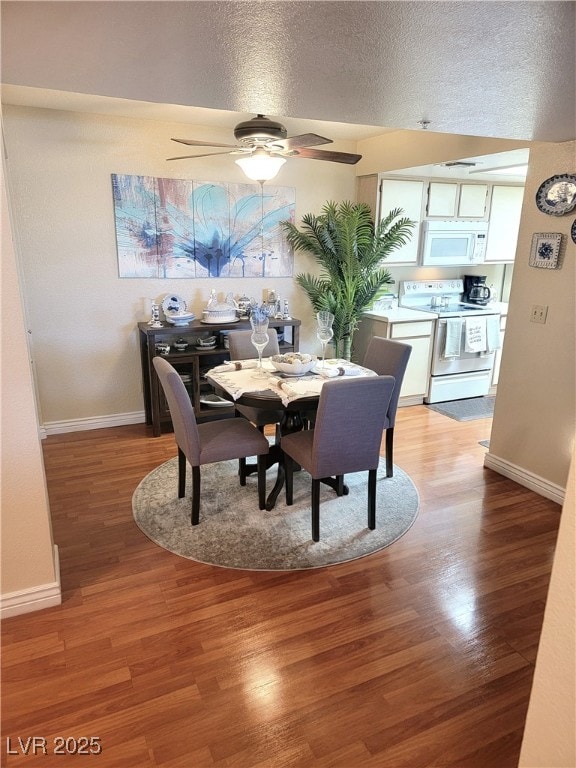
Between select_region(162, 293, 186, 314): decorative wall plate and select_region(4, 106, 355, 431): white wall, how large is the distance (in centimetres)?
14

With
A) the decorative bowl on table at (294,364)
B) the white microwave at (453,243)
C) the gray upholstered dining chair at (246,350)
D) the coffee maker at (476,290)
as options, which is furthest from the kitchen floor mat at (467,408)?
the decorative bowl on table at (294,364)

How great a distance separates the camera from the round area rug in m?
2.60

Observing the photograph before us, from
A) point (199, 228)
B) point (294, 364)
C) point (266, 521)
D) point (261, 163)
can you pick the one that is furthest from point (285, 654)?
point (199, 228)

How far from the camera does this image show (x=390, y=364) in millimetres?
3439

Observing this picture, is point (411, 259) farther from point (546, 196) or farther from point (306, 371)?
point (306, 371)

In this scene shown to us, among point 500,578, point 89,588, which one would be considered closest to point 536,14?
point 500,578

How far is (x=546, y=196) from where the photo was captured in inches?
121

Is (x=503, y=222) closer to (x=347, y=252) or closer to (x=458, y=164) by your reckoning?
(x=458, y=164)

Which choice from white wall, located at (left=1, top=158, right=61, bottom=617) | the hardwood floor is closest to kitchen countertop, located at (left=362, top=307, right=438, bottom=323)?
the hardwood floor

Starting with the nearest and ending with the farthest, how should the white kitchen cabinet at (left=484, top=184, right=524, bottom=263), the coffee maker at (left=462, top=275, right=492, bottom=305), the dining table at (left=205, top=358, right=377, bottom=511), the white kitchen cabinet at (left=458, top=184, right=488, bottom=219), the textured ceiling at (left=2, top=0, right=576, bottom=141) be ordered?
1. the textured ceiling at (left=2, top=0, right=576, bottom=141)
2. the dining table at (left=205, top=358, right=377, bottom=511)
3. the white kitchen cabinet at (left=458, top=184, right=488, bottom=219)
4. the white kitchen cabinet at (left=484, top=184, right=524, bottom=263)
5. the coffee maker at (left=462, top=275, right=492, bottom=305)

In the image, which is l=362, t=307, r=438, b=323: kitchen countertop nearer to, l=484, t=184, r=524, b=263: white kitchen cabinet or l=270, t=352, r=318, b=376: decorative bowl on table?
l=484, t=184, r=524, b=263: white kitchen cabinet

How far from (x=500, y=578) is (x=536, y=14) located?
2.31 meters

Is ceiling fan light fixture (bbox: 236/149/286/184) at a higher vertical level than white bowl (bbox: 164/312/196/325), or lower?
higher

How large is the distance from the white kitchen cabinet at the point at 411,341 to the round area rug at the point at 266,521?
158cm
